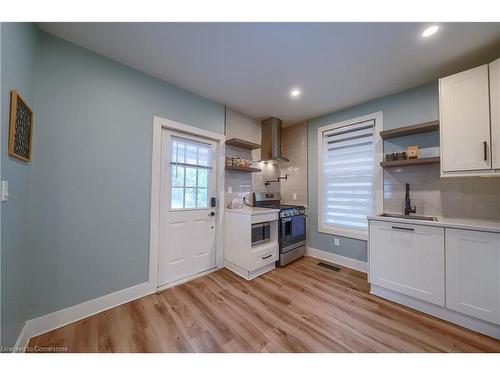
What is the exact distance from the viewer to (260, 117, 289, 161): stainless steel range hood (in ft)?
10.8

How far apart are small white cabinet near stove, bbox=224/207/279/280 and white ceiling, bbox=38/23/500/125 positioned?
5.84ft

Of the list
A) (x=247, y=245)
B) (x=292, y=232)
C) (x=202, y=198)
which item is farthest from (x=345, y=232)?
(x=202, y=198)

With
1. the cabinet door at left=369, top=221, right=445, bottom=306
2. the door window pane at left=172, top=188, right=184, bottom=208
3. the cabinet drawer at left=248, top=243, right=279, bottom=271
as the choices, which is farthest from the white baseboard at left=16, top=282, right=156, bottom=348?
the cabinet door at left=369, top=221, right=445, bottom=306

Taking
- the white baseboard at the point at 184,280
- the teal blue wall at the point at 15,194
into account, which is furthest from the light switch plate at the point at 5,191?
the white baseboard at the point at 184,280

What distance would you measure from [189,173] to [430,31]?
9.36 feet

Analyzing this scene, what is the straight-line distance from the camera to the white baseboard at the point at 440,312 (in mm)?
1519

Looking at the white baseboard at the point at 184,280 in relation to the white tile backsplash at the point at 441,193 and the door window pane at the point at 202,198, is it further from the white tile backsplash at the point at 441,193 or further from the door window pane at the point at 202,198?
the white tile backsplash at the point at 441,193

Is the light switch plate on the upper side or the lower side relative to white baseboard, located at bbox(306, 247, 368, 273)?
upper

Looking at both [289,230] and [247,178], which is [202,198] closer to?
[247,178]

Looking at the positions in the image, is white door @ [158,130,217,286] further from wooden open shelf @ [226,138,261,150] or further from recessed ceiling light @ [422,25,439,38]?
recessed ceiling light @ [422,25,439,38]

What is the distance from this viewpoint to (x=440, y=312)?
1.73 m

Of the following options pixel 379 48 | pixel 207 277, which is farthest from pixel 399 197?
pixel 207 277
